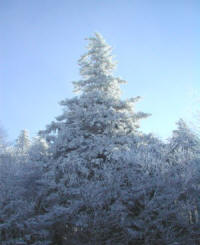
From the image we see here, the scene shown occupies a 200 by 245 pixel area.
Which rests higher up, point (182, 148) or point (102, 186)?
point (182, 148)

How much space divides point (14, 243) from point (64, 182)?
3.00 meters

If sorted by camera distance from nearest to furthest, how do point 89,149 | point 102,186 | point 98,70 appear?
point 102,186 → point 89,149 → point 98,70

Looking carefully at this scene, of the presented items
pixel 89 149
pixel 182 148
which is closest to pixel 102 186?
pixel 89 149

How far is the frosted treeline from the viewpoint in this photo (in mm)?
7012

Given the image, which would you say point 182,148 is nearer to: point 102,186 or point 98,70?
point 102,186

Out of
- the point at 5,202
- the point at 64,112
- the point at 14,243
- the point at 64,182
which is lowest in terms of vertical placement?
the point at 14,243

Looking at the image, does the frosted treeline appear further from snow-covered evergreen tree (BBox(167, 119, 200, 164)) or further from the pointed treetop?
the pointed treetop

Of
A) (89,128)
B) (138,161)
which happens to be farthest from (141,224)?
(89,128)

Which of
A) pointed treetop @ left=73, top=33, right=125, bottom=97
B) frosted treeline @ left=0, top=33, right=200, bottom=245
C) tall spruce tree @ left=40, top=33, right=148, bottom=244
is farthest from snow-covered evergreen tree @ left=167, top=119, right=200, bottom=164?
pointed treetop @ left=73, top=33, right=125, bottom=97

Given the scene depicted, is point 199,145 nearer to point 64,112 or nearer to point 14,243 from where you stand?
point 64,112

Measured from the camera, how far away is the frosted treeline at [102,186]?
7012mm

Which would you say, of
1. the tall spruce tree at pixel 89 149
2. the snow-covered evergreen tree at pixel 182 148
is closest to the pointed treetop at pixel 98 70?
the tall spruce tree at pixel 89 149

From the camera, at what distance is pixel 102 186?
26.3 feet

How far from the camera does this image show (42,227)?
25.2 ft
